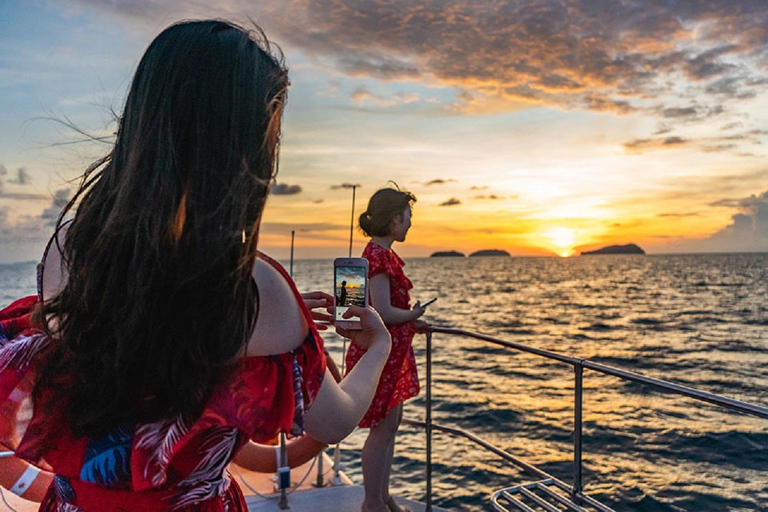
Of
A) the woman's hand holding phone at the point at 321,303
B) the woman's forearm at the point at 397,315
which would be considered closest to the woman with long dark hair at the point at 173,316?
the woman's hand holding phone at the point at 321,303

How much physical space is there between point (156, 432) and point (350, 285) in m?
1.08

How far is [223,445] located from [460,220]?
47.0 metres

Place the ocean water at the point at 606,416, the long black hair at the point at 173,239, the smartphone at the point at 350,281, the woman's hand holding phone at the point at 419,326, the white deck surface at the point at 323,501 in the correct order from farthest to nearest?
the ocean water at the point at 606,416
the white deck surface at the point at 323,501
the woman's hand holding phone at the point at 419,326
the smartphone at the point at 350,281
the long black hair at the point at 173,239

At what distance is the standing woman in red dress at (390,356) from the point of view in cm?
Answer: 285

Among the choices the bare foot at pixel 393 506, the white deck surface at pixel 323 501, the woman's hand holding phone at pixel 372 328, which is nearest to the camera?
the woman's hand holding phone at pixel 372 328

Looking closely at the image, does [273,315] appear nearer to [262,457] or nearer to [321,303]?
[321,303]

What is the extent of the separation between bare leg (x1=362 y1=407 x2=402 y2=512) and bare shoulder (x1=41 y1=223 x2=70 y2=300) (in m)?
2.20

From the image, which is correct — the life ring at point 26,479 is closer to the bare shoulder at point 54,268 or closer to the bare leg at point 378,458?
the bare shoulder at point 54,268

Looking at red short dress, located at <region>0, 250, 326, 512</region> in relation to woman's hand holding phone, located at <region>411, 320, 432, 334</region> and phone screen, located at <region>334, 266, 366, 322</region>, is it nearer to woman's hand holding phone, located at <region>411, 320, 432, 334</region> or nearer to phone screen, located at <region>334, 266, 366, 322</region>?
phone screen, located at <region>334, 266, 366, 322</region>

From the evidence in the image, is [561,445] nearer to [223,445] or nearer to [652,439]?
[652,439]

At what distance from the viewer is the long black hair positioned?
2.41ft

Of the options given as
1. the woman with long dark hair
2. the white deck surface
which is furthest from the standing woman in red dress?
the woman with long dark hair

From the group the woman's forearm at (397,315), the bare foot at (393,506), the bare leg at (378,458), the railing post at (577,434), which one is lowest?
the bare foot at (393,506)

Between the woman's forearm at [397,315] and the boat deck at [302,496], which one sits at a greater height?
the woman's forearm at [397,315]
